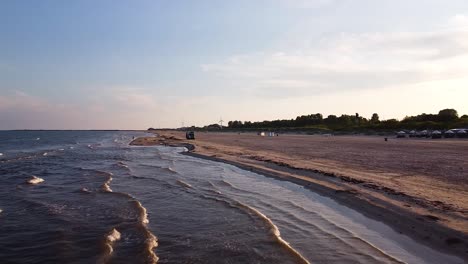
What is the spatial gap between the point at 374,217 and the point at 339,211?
143 centimetres

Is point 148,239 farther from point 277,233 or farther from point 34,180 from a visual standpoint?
point 34,180

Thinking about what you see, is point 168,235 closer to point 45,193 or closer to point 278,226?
point 278,226

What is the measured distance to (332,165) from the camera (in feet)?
80.5

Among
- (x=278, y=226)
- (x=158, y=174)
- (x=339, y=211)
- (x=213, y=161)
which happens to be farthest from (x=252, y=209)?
(x=213, y=161)

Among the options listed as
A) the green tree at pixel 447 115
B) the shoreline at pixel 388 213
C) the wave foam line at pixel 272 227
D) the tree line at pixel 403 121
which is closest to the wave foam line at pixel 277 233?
the wave foam line at pixel 272 227

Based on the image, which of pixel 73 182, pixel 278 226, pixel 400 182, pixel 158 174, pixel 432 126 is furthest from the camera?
pixel 432 126

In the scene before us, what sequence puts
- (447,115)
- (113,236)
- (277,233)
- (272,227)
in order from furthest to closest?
1. (447,115)
2. (272,227)
3. (277,233)
4. (113,236)

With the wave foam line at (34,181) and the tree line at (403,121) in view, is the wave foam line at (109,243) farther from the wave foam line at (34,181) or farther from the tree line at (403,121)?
the tree line at (403,121)

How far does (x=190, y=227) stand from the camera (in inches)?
433

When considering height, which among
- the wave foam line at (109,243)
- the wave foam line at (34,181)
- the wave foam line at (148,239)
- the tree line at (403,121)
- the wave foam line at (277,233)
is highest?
the tree line at (403,121)

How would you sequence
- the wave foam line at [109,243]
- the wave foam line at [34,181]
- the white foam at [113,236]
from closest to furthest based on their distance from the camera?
the wave foam line at [109,243] < the white foam at [113,236] < the wave foam line at [34,181]

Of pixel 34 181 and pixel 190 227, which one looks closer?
pixel 190 227

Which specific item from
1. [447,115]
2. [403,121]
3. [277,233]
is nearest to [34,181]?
[277,233]

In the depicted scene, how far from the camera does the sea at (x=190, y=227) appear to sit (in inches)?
333
